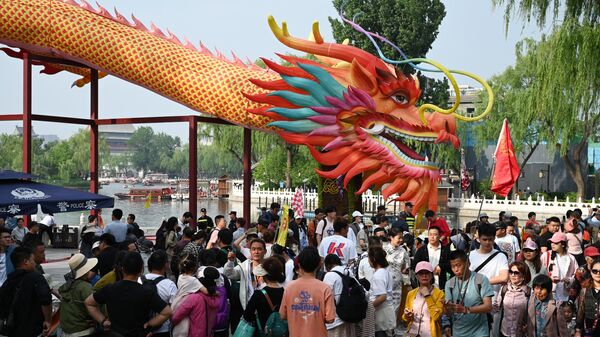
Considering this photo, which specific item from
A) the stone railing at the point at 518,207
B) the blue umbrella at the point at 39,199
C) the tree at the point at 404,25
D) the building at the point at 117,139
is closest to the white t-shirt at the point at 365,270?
the blue umbrella at the point at 39,199

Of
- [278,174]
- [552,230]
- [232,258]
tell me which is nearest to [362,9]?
[278,174]

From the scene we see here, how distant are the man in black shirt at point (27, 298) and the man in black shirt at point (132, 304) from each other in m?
0.66

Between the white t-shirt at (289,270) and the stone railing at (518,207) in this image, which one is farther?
the stone railing at (518,207)

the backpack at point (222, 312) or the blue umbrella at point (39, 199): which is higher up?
the blue umbrella at point (39, 199)

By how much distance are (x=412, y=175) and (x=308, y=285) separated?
812 cm

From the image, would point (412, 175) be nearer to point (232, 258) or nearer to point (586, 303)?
point (232, 258)

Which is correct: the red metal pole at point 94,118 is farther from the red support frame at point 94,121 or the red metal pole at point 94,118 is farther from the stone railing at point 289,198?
the stone railing at point 289,198

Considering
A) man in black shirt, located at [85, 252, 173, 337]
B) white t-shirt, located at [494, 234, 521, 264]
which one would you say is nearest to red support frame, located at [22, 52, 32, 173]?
white t-shirt, located at [494, 234, 521, 264]

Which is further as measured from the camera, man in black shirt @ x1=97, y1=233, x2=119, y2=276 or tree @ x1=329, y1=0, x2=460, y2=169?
tree @ x1=329, y1=0, x2=460, y2=169

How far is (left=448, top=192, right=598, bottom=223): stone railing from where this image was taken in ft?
107

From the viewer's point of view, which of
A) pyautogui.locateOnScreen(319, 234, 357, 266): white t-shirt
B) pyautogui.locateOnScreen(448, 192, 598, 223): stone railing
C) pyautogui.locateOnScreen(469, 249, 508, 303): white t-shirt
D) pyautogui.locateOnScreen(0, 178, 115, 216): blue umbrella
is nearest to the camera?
pyautogui.locateOnScreen(469, 249, 508, 303): white t-shirt

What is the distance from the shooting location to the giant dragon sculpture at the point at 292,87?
13.6 meters

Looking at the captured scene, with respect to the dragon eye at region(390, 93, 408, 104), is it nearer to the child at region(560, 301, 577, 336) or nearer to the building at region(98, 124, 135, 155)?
the child at region(560, 301, 577, 336)

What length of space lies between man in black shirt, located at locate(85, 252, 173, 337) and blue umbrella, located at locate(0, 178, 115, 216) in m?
4.55
